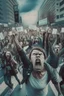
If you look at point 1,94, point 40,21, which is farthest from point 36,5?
point 1,94

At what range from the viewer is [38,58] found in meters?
8.92

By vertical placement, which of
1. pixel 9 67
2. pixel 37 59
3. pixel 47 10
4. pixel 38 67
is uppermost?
pixel 47 10

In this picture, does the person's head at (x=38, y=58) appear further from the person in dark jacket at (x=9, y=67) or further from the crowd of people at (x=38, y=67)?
the person in dark jacket at (x=9, y=67)

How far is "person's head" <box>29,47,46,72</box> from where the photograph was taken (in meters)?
8.92

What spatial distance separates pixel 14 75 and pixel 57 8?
2506mm

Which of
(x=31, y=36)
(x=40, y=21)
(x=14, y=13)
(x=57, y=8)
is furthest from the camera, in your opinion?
(x=31, y=36)

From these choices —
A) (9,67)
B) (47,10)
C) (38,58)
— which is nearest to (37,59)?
(38,58)

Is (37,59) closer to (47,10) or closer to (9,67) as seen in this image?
(9,67)

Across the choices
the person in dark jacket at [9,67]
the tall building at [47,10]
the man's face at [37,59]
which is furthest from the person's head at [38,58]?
the tall building at [47,10]

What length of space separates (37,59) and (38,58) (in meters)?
0.04

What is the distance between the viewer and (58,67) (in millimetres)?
9891

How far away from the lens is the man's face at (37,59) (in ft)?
29.3

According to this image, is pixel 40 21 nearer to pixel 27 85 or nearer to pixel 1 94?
pixel 27 85

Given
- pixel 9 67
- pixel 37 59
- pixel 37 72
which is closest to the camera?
pixel 37 59
